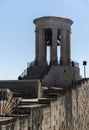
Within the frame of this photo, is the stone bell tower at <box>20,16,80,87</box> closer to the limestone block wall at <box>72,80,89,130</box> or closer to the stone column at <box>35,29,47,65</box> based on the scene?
the stone column at <box>35,29,47,65</box>

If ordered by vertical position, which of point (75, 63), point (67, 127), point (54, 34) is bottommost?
point (67, 127)

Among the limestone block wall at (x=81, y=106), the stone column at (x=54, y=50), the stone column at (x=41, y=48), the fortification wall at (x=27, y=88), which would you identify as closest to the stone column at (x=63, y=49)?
the stone column at (x=54, y=50)

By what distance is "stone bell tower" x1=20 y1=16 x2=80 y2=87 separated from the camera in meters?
29.7

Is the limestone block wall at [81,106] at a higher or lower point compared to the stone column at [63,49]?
lower

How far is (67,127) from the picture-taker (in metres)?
20.2

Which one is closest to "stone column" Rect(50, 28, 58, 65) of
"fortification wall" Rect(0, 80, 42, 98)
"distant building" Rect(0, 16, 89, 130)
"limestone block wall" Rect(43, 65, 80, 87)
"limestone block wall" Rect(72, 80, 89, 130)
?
"distant building" Rect(0, 16, 89, 130)

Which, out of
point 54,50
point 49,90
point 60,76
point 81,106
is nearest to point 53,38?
point 54,50

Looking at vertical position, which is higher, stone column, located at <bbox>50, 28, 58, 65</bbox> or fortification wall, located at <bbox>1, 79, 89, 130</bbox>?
stone column, located at <bbox>50, 28, 58, 65</bbox>

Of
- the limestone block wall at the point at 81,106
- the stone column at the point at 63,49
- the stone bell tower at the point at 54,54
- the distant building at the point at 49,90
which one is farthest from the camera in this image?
the stone column at the point at 63,49

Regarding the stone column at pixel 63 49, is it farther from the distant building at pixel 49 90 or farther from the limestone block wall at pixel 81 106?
the limestone block wall at pixel 81 106

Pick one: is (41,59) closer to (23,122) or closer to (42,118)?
(42,118)

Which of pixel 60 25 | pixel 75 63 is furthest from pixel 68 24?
pixel 75 63

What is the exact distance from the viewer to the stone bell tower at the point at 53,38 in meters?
31.2

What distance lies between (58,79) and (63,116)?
414 inches
